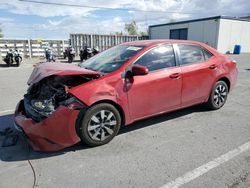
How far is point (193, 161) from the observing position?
3223 millimetres

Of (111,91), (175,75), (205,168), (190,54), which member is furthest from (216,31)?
(205,168)

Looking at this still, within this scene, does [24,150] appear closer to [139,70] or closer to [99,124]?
[99,124]

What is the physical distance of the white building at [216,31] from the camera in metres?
25.5

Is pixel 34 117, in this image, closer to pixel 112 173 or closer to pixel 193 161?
pixel 112 173

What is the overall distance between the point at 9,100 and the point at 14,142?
9.56ft

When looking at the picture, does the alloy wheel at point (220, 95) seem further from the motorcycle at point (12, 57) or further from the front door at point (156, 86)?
the motorcycle at point (12, 57)

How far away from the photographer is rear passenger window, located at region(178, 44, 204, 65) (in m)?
4.59

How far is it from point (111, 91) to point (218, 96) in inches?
109

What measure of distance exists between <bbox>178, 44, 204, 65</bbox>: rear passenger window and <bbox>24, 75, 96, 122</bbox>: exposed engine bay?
188cm

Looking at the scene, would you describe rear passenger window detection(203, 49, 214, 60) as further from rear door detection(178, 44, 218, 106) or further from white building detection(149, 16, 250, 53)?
white building detection(149, 16, 250, 53)

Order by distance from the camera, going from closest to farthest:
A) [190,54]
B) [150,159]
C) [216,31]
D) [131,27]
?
[150,159], [190,54], [216,31], [131,27]

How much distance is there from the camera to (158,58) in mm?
4262

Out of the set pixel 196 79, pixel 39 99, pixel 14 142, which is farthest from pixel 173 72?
pixel 14 142

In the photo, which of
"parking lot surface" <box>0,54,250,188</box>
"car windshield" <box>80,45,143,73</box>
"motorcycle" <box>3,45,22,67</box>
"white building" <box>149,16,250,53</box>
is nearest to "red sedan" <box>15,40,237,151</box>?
"car windshield" <box>80,45,143,73</box>
